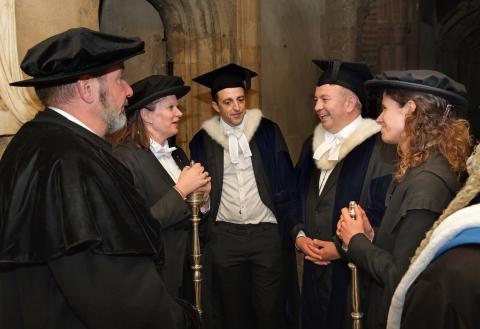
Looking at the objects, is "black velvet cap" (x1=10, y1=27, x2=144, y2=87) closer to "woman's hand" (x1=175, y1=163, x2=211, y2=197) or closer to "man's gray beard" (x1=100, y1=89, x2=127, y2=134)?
"man's gray beard" (x1=100, y1=89, x2=127, y2=134)

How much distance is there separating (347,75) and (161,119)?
4.42 ft

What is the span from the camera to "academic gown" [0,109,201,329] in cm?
180

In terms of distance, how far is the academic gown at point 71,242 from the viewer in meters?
1.80

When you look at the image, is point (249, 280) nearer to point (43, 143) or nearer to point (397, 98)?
point (397, 98)

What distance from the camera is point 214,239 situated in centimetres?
417

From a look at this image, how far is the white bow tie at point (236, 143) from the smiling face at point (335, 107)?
0.65 metres

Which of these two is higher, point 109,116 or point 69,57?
point 69,57

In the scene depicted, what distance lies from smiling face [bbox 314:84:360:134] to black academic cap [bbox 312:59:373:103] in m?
0.05

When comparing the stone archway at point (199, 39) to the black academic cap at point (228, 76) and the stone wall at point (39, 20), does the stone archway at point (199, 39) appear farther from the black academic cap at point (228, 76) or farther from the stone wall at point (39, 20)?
the stone wall at point (39, 20)

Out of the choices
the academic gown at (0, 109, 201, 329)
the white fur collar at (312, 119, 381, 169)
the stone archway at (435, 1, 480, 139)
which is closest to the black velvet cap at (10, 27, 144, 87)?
the academic gown at (0, 109, 201, 329)

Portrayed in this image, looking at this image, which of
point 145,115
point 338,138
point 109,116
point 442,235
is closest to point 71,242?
point 109,116

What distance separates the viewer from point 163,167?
11.5 ft

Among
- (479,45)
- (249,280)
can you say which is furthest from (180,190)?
(479,45)

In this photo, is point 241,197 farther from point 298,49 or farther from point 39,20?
point 298,49
